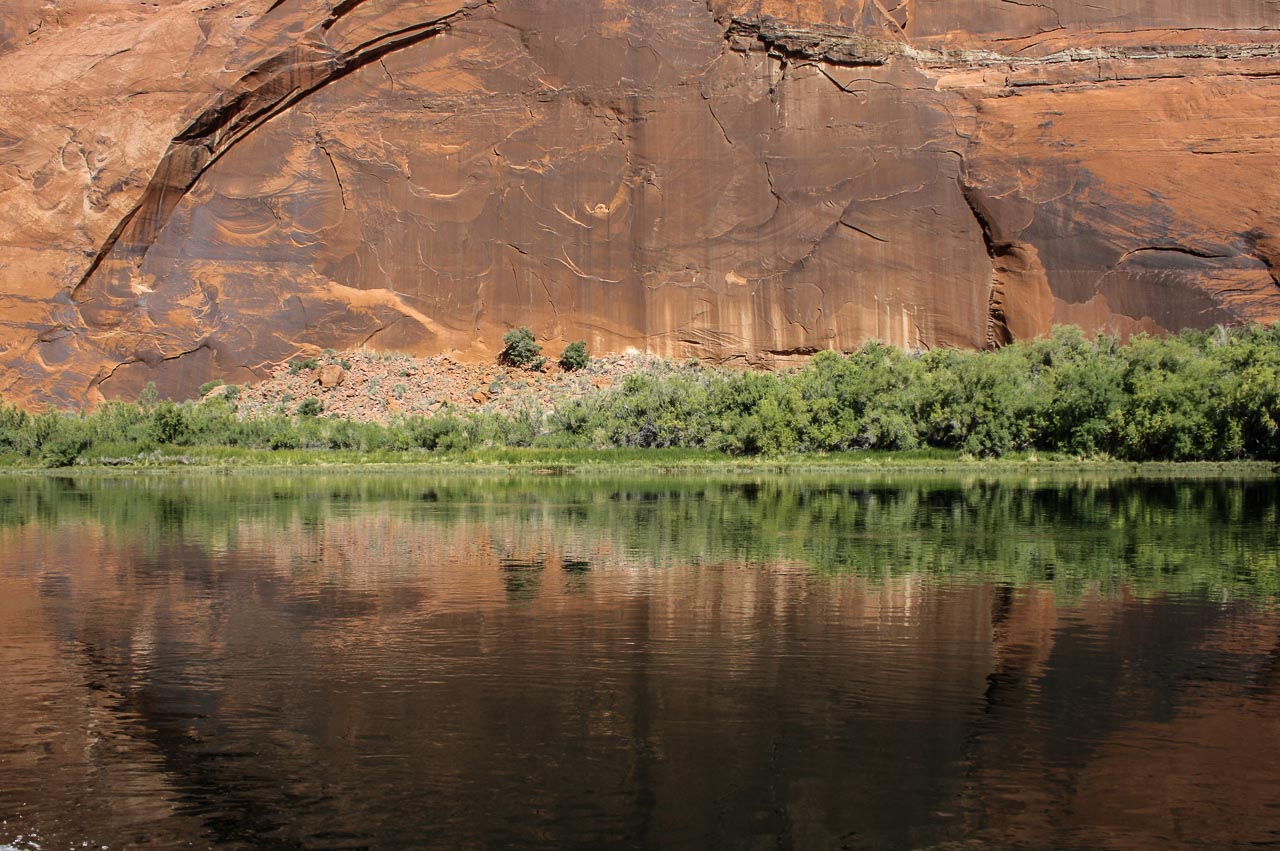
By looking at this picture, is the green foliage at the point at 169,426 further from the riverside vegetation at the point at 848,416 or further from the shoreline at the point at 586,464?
the shoreline at the point at 586,464

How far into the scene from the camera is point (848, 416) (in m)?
43.3

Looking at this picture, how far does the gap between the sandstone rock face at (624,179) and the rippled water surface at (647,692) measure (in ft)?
99.1

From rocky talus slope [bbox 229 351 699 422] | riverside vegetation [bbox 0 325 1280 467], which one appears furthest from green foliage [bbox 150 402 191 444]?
rocky talus slope [bbox 229 351 699 422]

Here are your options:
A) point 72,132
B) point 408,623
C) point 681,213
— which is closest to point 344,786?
point 408,623

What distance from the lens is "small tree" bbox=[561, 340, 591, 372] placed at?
49.9 m

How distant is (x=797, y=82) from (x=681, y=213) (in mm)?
7016

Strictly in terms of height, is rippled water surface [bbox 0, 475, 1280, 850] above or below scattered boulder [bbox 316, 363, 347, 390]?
below

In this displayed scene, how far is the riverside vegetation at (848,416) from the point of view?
39.8m

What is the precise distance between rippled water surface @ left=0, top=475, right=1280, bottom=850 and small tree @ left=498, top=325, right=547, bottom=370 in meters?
29.0

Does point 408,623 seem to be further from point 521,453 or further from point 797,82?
point 797,82

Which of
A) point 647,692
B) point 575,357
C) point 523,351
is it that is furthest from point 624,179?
point 647,692

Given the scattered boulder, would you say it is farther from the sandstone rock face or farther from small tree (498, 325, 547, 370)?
small tree (498, 325, 547, 370)

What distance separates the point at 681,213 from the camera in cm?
5184

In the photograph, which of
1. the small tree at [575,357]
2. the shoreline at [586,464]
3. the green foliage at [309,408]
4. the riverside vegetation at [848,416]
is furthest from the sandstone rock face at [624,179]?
the shoreline at [586,464]
